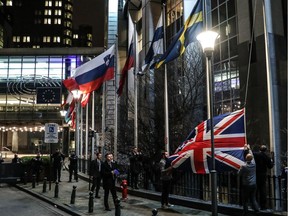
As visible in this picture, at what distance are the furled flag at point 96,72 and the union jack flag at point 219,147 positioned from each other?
32.2 feet

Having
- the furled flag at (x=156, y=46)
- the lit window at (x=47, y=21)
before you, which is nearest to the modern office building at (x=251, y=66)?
the furled flag at (x=156, y=46)

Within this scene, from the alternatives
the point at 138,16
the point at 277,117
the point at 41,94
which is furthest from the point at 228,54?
the point at 138,16

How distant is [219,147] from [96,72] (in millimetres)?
11988

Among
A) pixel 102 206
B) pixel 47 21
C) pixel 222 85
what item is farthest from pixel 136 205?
pixel 47 21

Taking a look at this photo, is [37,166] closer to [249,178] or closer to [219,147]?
[219,147]

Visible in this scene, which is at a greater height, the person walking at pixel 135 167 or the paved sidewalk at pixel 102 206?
the person walking at pixel 135 167

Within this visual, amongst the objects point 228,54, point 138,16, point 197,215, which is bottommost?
point 197,215

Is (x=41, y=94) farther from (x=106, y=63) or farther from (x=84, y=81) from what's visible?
(x=106, y=63)

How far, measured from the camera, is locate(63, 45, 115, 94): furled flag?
20891 mm

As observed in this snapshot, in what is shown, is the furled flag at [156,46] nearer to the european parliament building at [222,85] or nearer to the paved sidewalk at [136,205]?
the european parliament building at [222,85]

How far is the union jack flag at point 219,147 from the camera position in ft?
34.6

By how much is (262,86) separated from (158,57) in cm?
807

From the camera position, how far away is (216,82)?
27.0m

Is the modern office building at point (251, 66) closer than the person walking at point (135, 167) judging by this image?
No
